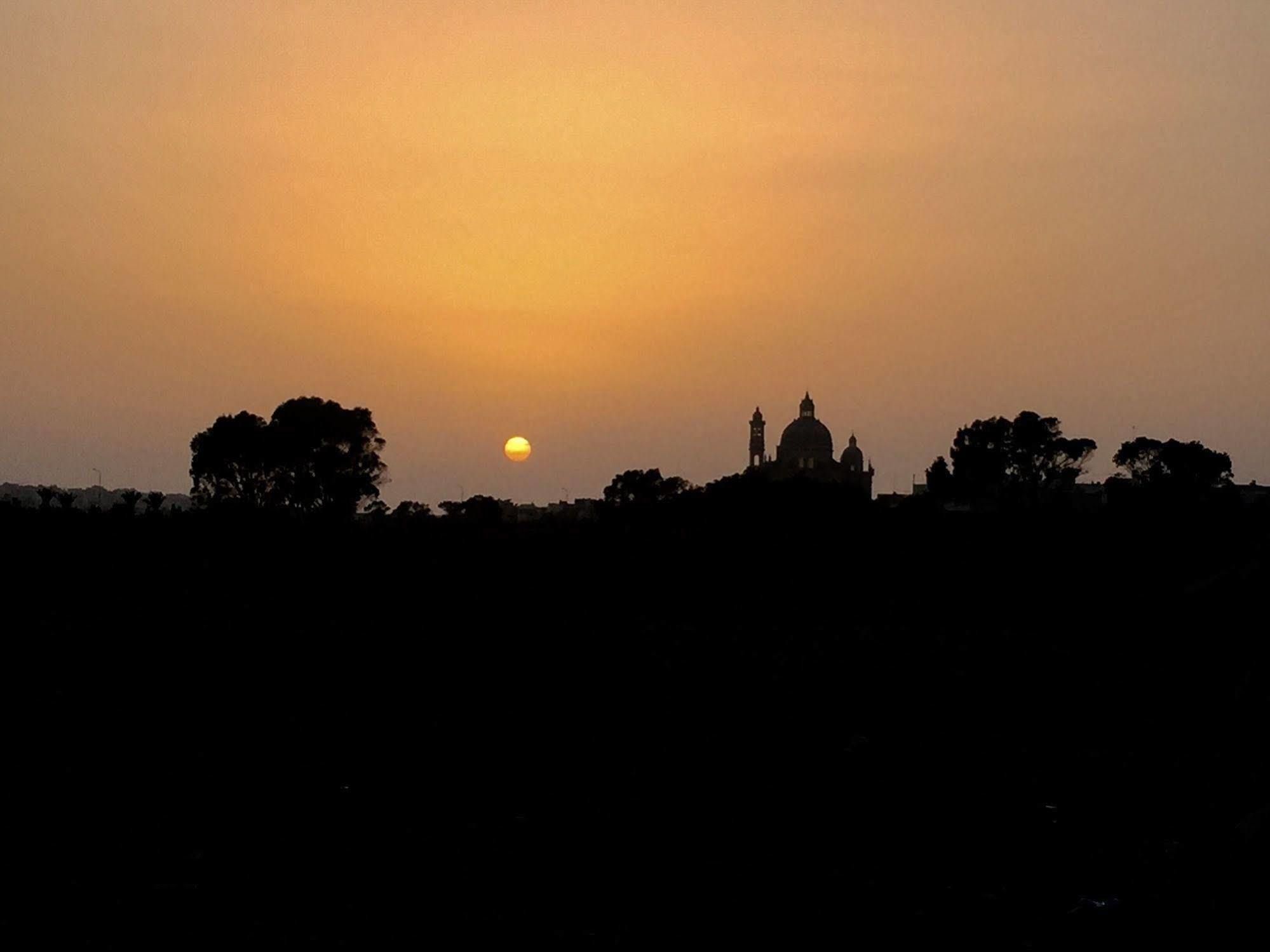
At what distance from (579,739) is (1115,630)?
49.8ft

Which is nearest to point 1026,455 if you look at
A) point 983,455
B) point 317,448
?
point 983,455

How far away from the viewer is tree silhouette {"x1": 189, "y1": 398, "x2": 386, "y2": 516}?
108 meters

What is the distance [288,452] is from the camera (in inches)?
4252

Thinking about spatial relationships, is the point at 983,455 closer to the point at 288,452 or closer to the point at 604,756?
the point at 288,452

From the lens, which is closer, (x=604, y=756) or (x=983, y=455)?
(x=604, y=756)

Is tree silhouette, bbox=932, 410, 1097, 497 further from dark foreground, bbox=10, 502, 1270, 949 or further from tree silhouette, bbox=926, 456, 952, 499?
dark foreground, bbox=10, 502, 1270, 949

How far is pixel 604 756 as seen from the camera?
2025 centimetres

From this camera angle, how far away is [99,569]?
32.6m

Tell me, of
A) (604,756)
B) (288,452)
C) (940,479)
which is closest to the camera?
(604,756)

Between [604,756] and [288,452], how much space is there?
90478mm

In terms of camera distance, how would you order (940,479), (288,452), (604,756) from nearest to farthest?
(604,756)
(288,452)
(940,479)

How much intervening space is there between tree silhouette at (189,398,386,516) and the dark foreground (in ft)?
236

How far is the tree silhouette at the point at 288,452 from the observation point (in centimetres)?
10769

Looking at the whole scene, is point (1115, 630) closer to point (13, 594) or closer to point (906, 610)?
point (906, 610)
